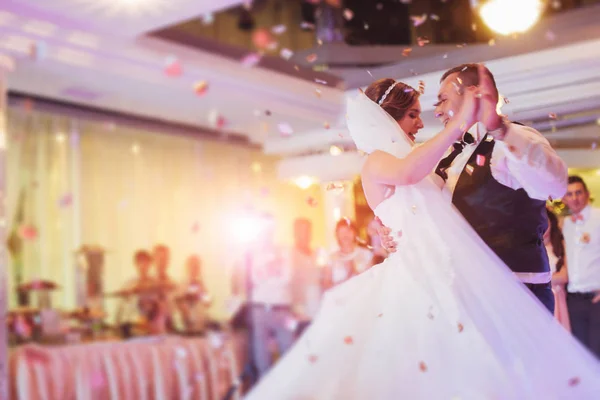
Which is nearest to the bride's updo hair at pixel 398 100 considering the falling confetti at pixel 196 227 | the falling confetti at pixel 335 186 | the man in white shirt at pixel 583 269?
the falling confetti at pixel 335 186

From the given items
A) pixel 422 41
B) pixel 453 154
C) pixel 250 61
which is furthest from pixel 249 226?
pixel 453 154

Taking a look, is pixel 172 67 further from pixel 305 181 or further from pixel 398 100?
pixel 398 100

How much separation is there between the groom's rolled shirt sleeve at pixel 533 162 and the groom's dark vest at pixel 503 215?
0.06 meters

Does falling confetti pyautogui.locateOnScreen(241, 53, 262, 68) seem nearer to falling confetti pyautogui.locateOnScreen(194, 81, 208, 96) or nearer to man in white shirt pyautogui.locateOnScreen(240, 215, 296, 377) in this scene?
falling confetti pyautogui.locateOnScreen(194, 81, 208, 96)

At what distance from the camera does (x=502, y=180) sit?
5.26ft

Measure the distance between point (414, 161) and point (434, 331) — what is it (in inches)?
14.6

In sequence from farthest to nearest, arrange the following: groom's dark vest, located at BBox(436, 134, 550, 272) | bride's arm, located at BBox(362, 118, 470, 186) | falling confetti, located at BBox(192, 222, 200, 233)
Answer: falling confetti, located at BBox(192, 222, 200, 233)
groom's dark vest, located at BBox(436, 134, 550, 272)
bride's arm, located at BBox(362, 118, 470, 186)

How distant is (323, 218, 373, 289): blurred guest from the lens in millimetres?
2400

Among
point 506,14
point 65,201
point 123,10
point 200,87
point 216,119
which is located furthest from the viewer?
point 216,119

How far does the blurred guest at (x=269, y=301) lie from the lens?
5.16 m

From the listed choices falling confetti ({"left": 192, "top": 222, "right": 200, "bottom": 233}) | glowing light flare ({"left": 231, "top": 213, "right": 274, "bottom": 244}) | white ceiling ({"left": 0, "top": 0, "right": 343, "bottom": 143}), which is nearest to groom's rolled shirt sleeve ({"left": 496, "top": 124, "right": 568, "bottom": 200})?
white ceiling ({"left": 0, "top": 0, "right": 343, "bottom": 143})

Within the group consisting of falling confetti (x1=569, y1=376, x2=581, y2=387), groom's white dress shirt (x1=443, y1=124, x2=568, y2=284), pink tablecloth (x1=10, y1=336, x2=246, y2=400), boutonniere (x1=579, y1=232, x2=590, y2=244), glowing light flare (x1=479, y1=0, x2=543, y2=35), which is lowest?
pink tablecloth (x1=10, y1=336, x2=246, y2=400)

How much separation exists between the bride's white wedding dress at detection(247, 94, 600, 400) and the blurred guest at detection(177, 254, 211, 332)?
3714 millimetres

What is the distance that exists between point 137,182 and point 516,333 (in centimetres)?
538
